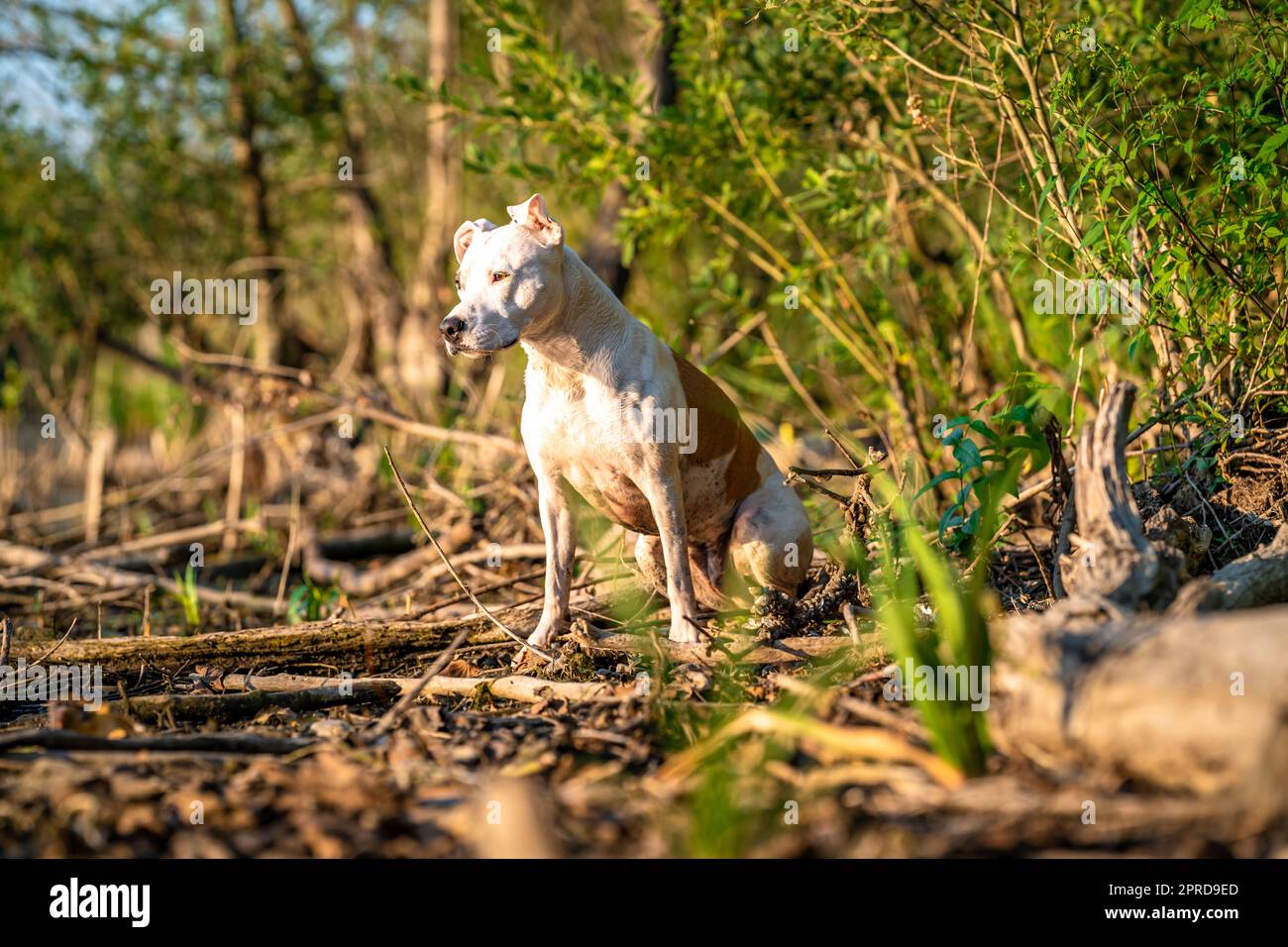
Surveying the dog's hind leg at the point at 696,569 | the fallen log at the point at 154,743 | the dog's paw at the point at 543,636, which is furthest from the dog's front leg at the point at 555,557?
the fallen log at the point at 154,743

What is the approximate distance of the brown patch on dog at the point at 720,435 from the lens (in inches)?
176

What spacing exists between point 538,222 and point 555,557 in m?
1.35

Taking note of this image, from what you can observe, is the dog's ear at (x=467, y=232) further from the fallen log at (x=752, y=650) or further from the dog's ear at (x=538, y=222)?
the fallen log at (x=752, y=650)

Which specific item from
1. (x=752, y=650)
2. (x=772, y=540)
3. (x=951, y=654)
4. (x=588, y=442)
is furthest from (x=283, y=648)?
(x=951, y=654)

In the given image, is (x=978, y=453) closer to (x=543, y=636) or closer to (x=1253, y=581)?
(x=1253, y=581)

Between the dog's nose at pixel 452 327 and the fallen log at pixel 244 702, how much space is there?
1267 mm

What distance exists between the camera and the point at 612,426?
4.14m

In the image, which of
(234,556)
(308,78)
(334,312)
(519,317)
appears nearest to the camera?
(519,317)

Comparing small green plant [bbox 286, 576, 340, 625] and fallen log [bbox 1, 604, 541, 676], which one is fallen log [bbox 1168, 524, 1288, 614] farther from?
small green plant [bbox 286, 576, 340, 625]

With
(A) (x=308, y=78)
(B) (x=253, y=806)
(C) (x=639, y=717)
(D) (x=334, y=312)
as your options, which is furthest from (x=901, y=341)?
(D) (x=334, y=312)

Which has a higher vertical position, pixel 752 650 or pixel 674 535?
pixel 674 535

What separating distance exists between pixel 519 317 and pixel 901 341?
3146 mm
